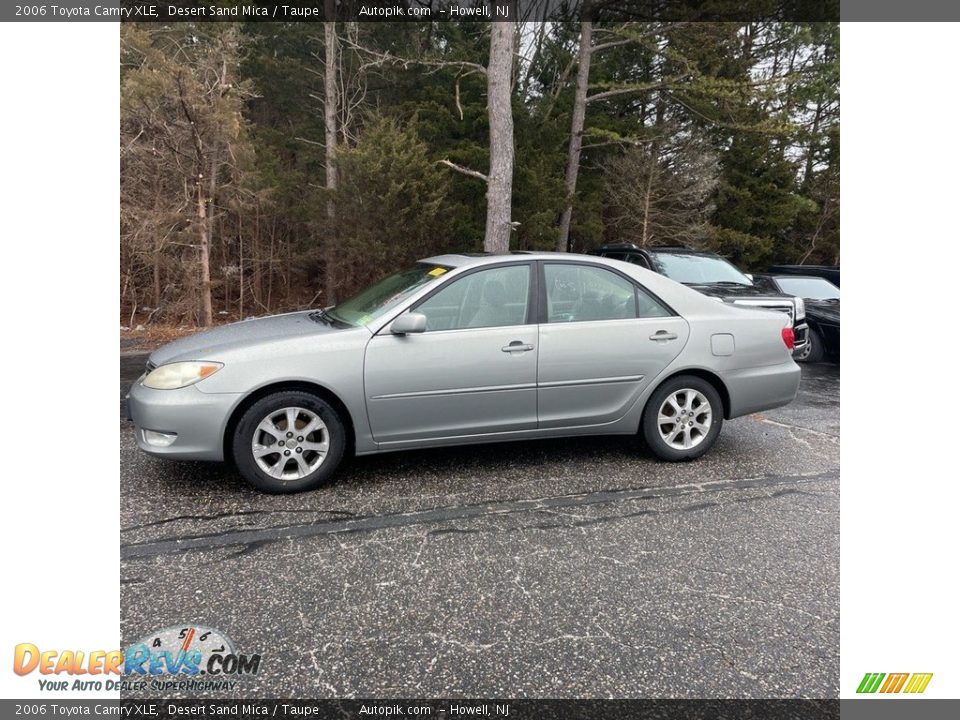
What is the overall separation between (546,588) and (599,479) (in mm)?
1515

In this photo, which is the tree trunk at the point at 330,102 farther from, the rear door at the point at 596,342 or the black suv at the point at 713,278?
the rear door at the point at 596,342

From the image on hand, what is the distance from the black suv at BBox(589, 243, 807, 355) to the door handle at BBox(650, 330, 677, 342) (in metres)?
3.70

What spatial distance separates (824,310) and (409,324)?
26.3 ft

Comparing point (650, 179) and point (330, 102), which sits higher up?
point (330, 102)

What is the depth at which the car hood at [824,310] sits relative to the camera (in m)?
9.38

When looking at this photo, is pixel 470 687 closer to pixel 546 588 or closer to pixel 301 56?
pixel 546 588

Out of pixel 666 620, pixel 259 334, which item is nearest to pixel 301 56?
pixel 259 334

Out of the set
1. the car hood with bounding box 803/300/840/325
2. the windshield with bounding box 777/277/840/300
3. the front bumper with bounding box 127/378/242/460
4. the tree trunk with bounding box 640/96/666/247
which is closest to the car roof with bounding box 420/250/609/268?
the front bumper with bounding box 127/378/242/460

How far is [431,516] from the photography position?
3.63 meters

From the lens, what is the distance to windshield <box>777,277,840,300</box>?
32.7 ft

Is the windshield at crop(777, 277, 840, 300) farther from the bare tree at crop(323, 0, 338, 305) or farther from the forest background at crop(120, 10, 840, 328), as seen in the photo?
the bare tree at crop(323, 0, 338, 305)

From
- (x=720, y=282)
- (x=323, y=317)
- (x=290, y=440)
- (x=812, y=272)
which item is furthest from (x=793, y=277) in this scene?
(x=290, y=440)

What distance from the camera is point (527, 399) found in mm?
4266

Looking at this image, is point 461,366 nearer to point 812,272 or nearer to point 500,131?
point 500,131
